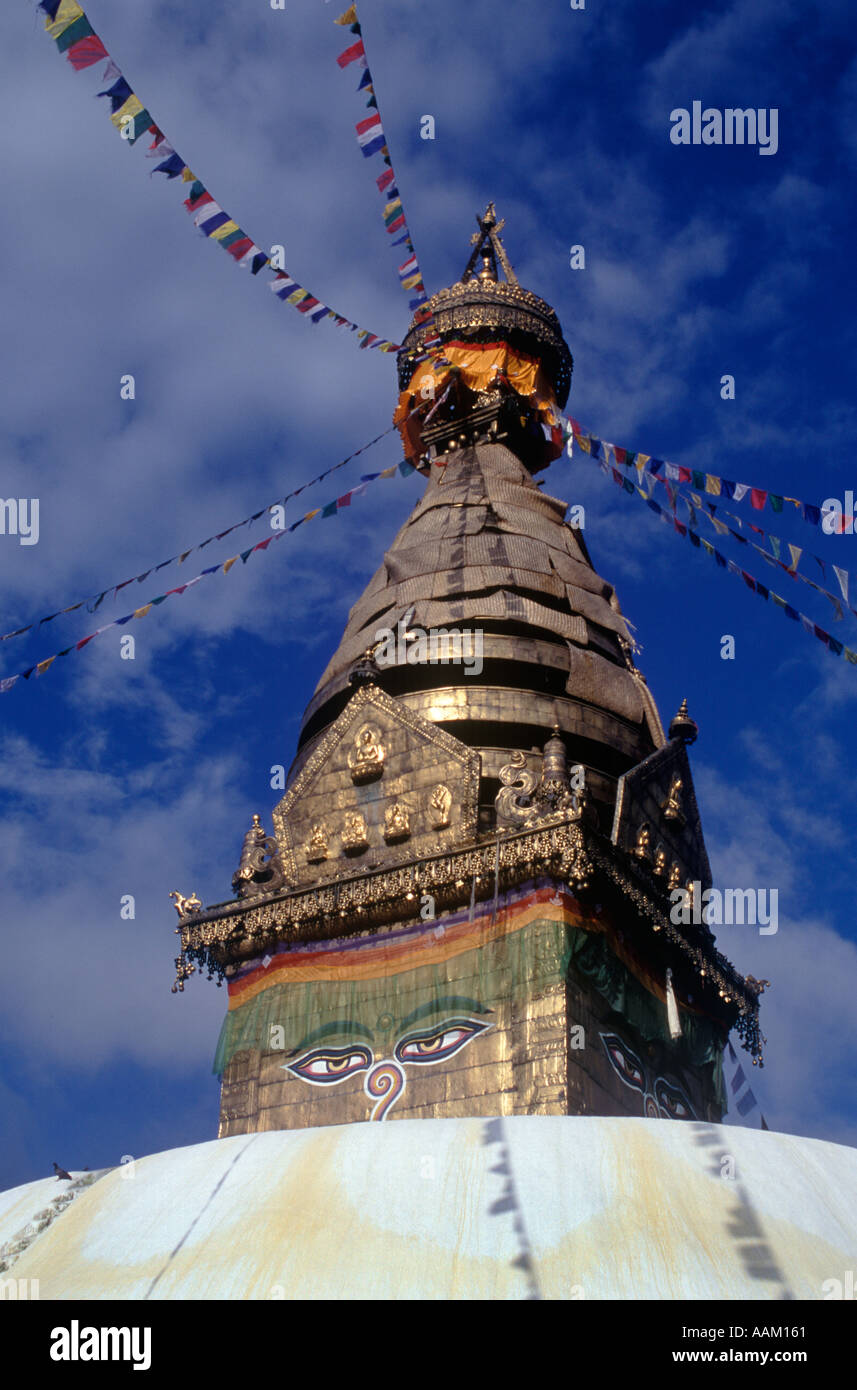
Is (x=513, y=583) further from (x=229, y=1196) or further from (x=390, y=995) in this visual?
(x=229, y=1196)

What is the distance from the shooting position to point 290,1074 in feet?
42.2

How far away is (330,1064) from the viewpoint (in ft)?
41.8

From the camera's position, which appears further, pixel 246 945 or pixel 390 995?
pixel 246 945

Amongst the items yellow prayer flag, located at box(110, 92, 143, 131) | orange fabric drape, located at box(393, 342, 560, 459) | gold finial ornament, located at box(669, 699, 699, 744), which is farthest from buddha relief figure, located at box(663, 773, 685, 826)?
yellow prayer flag, located at box(110, 92, 143, 131)

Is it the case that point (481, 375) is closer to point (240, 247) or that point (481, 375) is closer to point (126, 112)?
point (240, 247)

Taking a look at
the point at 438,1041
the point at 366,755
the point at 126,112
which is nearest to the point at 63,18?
the point at 126,112

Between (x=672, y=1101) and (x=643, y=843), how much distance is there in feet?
8.60

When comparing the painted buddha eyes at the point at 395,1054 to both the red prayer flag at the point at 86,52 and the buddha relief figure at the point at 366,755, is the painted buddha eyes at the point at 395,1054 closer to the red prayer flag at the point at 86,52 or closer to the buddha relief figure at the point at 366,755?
the buddha relief figure at the point at 366,755

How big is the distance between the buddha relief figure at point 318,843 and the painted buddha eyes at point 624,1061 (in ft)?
11.8

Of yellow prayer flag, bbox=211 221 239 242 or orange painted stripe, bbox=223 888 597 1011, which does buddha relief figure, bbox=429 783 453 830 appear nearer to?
orange painted stripe, bbox=223 888 597 1011

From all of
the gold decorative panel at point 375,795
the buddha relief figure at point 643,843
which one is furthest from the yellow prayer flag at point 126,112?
the buddha relief figure at point 643,843
